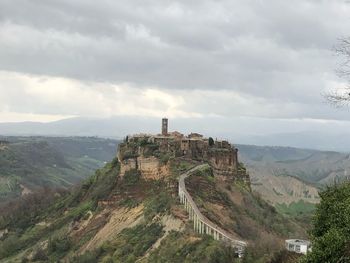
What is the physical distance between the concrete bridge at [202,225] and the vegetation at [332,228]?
1773 centimetres

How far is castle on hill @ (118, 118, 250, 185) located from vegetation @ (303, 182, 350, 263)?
184 feet

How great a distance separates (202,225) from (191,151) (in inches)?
1161

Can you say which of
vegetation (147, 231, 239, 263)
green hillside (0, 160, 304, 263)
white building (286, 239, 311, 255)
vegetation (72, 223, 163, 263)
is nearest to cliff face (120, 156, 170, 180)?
green hillside (0, 160, 304, 263)

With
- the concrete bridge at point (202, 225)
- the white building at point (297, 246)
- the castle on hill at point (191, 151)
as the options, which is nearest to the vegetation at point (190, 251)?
the concrete bridge at point (202, 225)

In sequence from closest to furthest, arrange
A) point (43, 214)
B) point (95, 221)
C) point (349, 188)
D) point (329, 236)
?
point (329, 236), point (349, 188), point (95, 221), point (43, 214)

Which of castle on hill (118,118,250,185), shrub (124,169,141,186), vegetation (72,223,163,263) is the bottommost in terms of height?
vegetation (72,223,163,263)

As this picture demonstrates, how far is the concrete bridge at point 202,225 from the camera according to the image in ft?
170

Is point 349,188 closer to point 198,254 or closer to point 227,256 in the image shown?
point 227,256

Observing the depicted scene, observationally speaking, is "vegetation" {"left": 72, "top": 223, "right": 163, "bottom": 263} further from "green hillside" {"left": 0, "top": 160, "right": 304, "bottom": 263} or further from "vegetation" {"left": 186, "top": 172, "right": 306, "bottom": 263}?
"vegetation" {"left": 186, "top": 172, "right": 306, "bottom": 263}

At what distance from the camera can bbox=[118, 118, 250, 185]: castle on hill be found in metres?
88.8

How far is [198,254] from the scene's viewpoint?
5322 cm

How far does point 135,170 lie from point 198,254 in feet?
118

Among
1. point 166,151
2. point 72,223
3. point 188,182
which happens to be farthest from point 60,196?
point 188,182

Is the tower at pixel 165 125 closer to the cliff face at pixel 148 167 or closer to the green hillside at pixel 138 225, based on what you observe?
the green hillside at pixel 138 225
